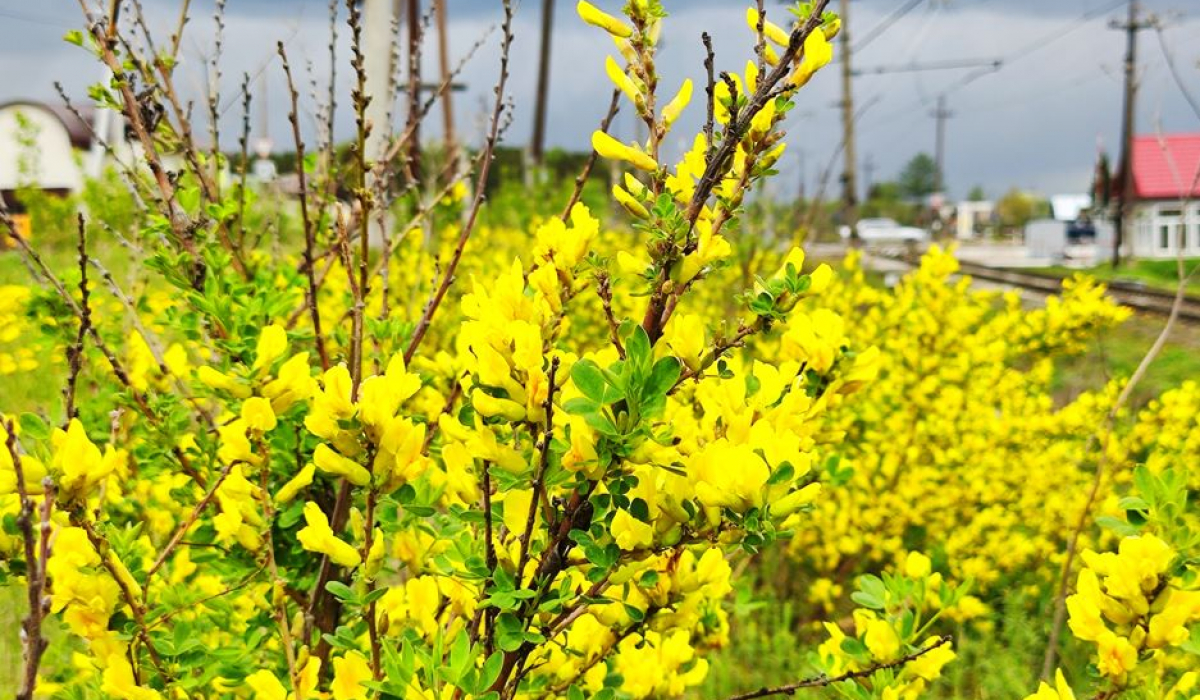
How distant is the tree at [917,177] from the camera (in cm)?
10750

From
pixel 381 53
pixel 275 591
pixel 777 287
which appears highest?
pixel 381 53

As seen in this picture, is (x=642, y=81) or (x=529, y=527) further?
(x=642, y=81)

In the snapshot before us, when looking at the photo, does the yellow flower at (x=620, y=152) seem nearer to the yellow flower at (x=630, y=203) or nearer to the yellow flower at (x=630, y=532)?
the yellow flower at (x=630, y=203)

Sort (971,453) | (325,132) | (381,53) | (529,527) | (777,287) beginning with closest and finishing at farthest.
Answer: (529,527), (777,287), (325,132), (971,453), (381,53)

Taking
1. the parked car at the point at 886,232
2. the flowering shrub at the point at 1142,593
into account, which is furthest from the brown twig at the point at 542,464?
the parked car at the point at 886,232

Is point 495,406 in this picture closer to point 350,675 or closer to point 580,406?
point 580,406

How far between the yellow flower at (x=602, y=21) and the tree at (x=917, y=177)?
10958cm

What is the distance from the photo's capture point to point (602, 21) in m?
1.24

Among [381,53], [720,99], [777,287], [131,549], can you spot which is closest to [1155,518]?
[777,287]

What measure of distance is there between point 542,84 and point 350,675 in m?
17.7

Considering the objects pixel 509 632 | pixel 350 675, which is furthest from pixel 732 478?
pixel 350 675

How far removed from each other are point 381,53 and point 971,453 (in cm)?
359

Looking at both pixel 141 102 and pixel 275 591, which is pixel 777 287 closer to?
pixel 275 591

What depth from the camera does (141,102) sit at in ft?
5.88
